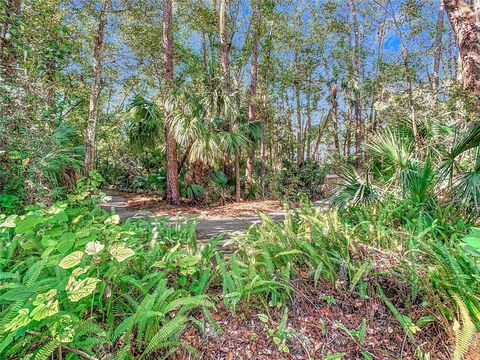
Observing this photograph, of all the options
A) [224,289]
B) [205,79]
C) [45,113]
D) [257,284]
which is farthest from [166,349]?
[205,79]

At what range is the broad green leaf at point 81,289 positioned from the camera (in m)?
1.27

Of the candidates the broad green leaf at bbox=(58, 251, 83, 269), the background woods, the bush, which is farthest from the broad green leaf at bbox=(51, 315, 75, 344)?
the bush

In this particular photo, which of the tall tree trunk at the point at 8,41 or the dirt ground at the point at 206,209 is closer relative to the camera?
the tall tree trunk at the point at 8,41

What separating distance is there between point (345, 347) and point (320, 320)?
0.24 metres

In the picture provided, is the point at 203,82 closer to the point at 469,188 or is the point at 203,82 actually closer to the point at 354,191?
the point at 354,191

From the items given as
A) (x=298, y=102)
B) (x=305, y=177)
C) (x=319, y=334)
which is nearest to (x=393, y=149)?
(x=319, y=334)

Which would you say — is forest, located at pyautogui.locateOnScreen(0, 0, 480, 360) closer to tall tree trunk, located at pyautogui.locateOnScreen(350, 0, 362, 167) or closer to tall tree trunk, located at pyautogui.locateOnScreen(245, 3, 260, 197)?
tall tree trunk, located at pyautogui.locateOnScreen(245, 3, 260, 197)

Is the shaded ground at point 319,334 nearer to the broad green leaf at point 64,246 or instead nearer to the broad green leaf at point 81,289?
the broad green leaf at point 81,289

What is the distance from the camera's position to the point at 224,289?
2137 millimetres

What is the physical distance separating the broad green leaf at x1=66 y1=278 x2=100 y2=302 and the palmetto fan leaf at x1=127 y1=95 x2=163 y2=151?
664 centimetres

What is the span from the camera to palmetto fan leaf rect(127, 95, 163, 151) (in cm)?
747

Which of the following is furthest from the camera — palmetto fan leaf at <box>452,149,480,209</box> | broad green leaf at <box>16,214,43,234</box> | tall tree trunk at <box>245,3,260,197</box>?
tall tree trunk at <box>245,3,260,197</box>

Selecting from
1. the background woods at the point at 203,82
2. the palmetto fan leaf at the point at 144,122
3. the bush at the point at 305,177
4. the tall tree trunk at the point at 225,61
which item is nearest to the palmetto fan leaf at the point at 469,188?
the background woods at the point at 203,82

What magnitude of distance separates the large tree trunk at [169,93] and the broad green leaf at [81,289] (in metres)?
5.86
